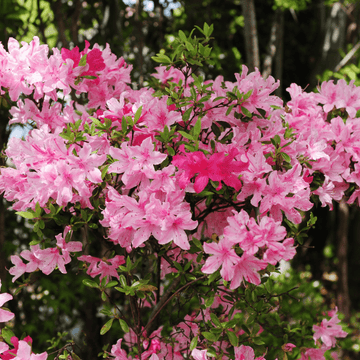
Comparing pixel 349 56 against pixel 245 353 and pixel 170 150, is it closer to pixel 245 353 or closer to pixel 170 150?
pixel 170 150

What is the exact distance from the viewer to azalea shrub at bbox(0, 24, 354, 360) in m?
1.18

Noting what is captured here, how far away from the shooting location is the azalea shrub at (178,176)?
1177mm

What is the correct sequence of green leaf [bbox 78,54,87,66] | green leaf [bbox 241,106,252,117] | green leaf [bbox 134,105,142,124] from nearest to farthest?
1. green leaf [bbox 134,105,142,124]
2. green leaf [bbox 241,106,252,117]
3. green leaf [bbox 78,54,87,66]

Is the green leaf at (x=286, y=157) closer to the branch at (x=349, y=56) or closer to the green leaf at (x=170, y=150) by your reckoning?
the green leaf at (x=170, y=150)

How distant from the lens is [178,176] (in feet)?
4.13

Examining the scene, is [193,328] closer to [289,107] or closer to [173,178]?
[173,178]

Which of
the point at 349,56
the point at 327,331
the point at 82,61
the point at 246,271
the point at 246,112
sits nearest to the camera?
the point at 246,271

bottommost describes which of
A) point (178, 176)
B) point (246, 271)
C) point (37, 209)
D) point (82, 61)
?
point (246, 271)

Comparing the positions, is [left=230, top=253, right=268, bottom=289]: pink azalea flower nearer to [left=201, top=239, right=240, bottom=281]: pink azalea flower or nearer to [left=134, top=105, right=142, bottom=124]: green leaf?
[left=201, top=239, right=240, bottom=281]: pink azalea flower

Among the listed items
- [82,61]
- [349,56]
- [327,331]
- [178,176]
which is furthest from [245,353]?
[349,56]

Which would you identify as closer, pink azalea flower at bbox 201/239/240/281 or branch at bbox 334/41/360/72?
pink azalea flower at bbox 201/239/240/281

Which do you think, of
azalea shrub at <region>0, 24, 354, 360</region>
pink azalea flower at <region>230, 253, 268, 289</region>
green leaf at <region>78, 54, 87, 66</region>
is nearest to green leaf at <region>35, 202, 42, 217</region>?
azalea shrub at <region>0, 24, 354, 360</region>

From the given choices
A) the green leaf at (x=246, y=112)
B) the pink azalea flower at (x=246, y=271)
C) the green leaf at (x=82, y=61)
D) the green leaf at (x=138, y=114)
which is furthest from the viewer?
the green leaf at (x=82, y=61)

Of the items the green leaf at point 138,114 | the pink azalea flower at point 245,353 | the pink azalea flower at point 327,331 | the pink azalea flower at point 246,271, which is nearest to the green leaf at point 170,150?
the green leaf at point 138,114
